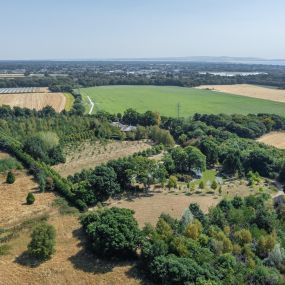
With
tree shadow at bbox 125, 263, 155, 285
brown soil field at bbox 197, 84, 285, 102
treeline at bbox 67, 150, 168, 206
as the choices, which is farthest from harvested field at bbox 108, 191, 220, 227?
brown soil field at bbox 197, 84, 285, 102

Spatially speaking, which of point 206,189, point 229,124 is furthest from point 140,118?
point 206,189

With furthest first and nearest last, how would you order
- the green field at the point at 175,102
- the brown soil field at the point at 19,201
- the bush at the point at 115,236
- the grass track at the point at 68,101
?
the green field at the point at 175,102
the grass track at the point at 68,101
the brown soil field at the point at 19,201
the bush at the point at 115,236

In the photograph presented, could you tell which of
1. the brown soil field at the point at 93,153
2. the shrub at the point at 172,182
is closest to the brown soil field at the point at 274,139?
the brown soil field at the point at 93,153

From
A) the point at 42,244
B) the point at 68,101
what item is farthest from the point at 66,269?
the point at 68,101

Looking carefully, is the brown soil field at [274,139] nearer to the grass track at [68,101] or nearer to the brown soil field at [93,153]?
the brown soil field at [93,153]

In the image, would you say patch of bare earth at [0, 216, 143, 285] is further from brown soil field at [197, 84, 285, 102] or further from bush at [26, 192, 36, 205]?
brown soil field at [197, 84, 285, 102]

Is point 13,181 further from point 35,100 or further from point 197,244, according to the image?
point 35,100
